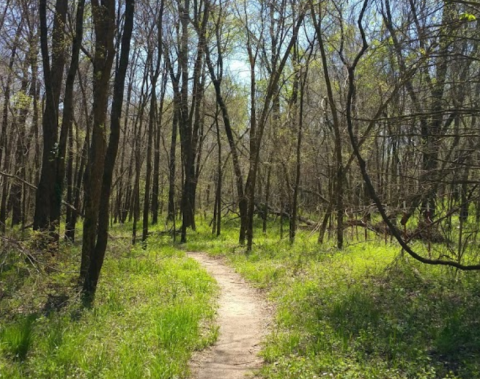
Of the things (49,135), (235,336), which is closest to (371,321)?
(235,336)

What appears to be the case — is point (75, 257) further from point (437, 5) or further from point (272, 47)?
point (272, 47)

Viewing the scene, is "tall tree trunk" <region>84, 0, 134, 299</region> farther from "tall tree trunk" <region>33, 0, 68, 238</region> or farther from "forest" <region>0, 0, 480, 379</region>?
"tall tree trunk" <region>33, 0, 68, 238</region>

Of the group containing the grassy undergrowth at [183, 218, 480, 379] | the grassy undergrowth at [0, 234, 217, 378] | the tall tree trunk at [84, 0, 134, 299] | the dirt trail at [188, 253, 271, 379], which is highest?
the tall tree trunk at [84, 0, 134, 299]

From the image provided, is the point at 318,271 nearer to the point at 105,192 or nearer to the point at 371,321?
the point at 371,321

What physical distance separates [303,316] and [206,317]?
1661 mm

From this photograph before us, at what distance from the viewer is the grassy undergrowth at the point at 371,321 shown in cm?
491

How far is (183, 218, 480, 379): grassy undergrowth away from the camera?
4910 mm

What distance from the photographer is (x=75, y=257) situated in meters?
11.7

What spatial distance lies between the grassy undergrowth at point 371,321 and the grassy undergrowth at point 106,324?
4.23 feet

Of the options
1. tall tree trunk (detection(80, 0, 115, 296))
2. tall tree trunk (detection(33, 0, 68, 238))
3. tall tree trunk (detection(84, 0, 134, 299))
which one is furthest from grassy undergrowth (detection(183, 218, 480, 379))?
tall tree trunk (detection(33, 0, 68, 238))

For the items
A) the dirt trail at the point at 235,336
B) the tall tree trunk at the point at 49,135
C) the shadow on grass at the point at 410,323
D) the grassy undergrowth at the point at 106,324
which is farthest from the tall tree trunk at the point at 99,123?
the shadow on grass at the point at 410,323

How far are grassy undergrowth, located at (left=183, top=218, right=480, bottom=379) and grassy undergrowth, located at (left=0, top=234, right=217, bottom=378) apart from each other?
1.29 meters

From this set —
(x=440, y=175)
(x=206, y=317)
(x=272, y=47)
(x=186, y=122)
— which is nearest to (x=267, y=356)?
(x=206, y=317)

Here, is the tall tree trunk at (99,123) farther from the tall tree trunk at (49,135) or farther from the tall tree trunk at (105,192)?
the tall tree trunk at (49,135)
